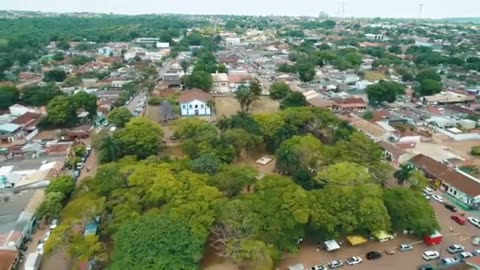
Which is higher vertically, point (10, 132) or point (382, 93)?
point (382, 93)

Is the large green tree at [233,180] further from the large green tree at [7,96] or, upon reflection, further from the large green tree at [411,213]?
the large green tree at [7,96]

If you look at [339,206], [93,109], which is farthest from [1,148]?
[339,206]

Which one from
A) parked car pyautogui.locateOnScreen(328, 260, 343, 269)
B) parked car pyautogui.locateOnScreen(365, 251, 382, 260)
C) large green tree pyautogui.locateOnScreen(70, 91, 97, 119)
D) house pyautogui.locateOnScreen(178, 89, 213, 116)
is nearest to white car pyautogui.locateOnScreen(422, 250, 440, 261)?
parked car pyautogui.locateOnScreen(365, 251, 382, 260)

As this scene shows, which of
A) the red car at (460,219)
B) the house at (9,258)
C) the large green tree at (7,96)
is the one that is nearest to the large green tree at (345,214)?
the red car at (460,219)

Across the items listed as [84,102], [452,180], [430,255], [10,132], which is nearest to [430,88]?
[452,180]

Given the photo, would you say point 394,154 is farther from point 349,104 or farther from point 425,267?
point 349,104

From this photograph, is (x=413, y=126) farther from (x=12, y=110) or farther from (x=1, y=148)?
(x=12, y=110)
